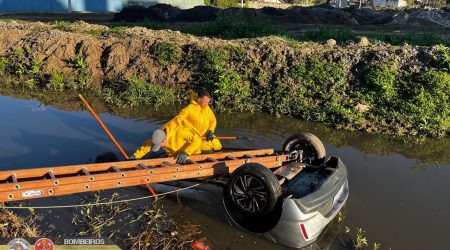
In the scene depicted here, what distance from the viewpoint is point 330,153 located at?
908cm

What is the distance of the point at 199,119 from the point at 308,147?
6.57ft

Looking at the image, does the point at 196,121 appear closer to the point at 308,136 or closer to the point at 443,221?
the point at 308,136

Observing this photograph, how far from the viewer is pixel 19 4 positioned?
39281 millimetres

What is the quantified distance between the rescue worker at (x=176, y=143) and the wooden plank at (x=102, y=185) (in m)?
0.93

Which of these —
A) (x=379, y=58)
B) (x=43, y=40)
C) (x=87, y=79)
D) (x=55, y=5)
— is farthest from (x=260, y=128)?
(x=55, y=5)

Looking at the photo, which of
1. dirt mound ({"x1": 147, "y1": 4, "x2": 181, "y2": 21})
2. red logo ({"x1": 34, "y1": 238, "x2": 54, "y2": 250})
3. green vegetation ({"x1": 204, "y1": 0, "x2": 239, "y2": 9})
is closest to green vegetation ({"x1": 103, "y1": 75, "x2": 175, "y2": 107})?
red logo ({"x1": 34, "y1": 238, "x2": 54, "y2": 250})

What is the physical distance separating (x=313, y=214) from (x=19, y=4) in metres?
41.8

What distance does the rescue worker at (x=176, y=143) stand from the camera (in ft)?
22.6

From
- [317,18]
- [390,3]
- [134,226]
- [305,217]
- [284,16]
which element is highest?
[390,3]

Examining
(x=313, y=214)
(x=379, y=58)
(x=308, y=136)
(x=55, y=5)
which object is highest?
(x=55, y=5)

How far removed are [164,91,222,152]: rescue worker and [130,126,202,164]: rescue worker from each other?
0.35 ft

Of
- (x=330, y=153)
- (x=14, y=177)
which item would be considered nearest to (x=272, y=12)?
(x=330, y=153)

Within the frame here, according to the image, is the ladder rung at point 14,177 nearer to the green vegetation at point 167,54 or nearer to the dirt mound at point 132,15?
the green vegetation at point 167,54

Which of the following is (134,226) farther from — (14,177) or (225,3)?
(225,3)
